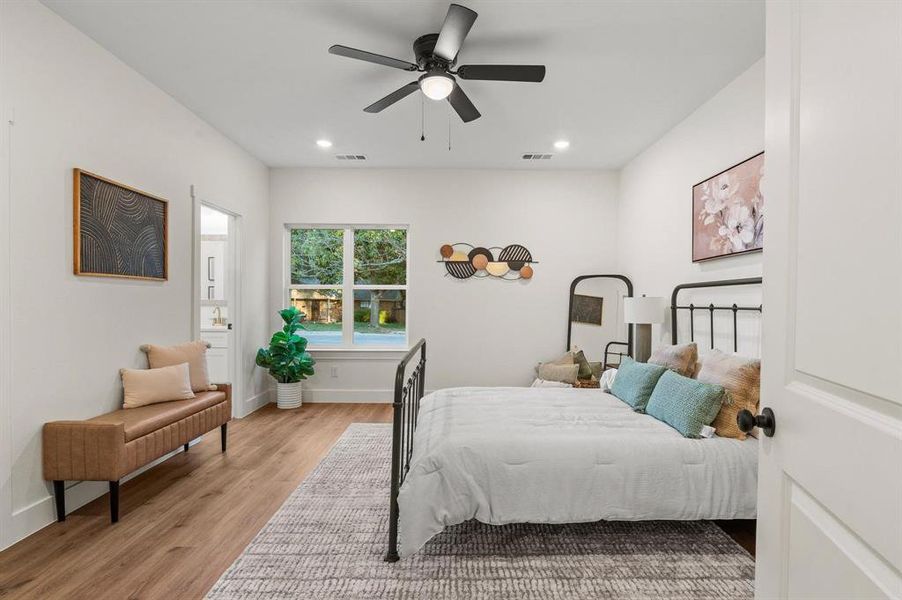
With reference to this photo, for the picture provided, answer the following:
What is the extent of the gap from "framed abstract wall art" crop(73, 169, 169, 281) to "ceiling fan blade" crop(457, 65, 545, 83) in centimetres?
228

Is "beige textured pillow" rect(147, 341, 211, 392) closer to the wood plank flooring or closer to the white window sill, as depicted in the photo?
the wood plank flooring

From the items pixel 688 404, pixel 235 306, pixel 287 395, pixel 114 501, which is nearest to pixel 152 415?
pixel 114 501

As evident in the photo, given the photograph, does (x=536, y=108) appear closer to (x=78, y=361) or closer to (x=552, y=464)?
(x=552, y=464)

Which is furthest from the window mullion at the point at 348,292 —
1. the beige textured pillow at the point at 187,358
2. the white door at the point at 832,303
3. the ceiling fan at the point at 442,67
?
the white door at the point at 832,303

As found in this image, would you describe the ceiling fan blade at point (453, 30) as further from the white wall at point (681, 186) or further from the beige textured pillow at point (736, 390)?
the beige textured pillow at point (736, 390)

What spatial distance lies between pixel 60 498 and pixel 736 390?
12.2ft

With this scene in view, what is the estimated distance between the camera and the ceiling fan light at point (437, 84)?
8.50 feet

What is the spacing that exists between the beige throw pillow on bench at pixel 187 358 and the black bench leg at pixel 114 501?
941mm

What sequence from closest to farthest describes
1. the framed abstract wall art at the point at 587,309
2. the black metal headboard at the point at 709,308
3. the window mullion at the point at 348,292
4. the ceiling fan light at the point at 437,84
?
the ceiling fan light at the point at 437,84
the black metal headboard at the point at 709,308
the framed abstract wall art at the point at 587,309
the window mullion at the point at 348,292

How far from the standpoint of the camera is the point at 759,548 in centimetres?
112

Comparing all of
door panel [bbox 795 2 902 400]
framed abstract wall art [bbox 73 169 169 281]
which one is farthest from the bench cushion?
door panel [bbox 795 2 902 400]

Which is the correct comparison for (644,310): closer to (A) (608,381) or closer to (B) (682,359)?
(A) (608,381)

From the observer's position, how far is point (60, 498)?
2.55 m

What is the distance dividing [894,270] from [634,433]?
1.94 m
